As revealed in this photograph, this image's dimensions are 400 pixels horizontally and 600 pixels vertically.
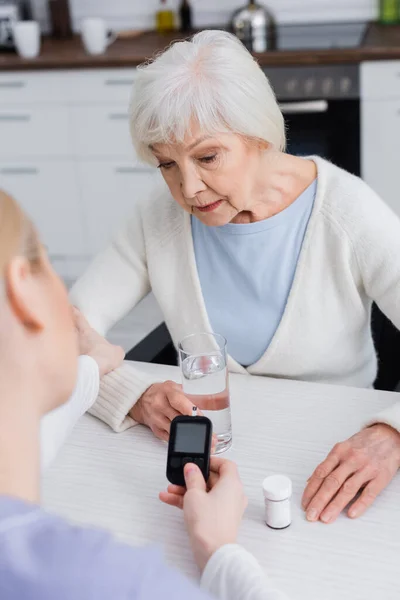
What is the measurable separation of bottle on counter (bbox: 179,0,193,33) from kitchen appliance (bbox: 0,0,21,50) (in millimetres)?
714

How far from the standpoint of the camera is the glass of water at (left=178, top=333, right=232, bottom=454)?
55.9 inches

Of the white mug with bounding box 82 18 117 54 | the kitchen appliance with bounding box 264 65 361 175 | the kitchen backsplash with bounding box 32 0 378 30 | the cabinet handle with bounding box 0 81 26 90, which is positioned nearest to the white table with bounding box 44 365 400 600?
the kitchen appliance with bounding box 264 65 361 175

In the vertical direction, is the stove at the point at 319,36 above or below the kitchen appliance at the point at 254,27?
below

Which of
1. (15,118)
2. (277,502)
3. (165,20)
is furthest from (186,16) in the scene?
(277,502)

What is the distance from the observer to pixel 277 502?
1.20m

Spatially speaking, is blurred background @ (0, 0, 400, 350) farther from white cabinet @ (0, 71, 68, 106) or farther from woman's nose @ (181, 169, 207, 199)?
woman's nose @ (181, 169, 207, 199)

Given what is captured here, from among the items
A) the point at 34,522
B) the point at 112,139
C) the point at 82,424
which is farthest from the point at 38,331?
the point at 112,139

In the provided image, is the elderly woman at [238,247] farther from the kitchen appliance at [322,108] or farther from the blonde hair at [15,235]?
the kitchen appliance at [322,108]

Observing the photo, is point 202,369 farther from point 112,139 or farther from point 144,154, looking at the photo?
point 112,139

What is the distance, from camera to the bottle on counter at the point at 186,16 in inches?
147

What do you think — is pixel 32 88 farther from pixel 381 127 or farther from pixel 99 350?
pixel 99 350

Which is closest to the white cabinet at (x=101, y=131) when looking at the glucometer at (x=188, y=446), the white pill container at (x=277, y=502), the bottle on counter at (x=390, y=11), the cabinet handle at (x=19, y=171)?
the cabinet handle at (x=19, y=171)

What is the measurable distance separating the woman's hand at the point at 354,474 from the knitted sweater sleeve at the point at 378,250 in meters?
0.31

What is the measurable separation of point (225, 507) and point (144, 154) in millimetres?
742
